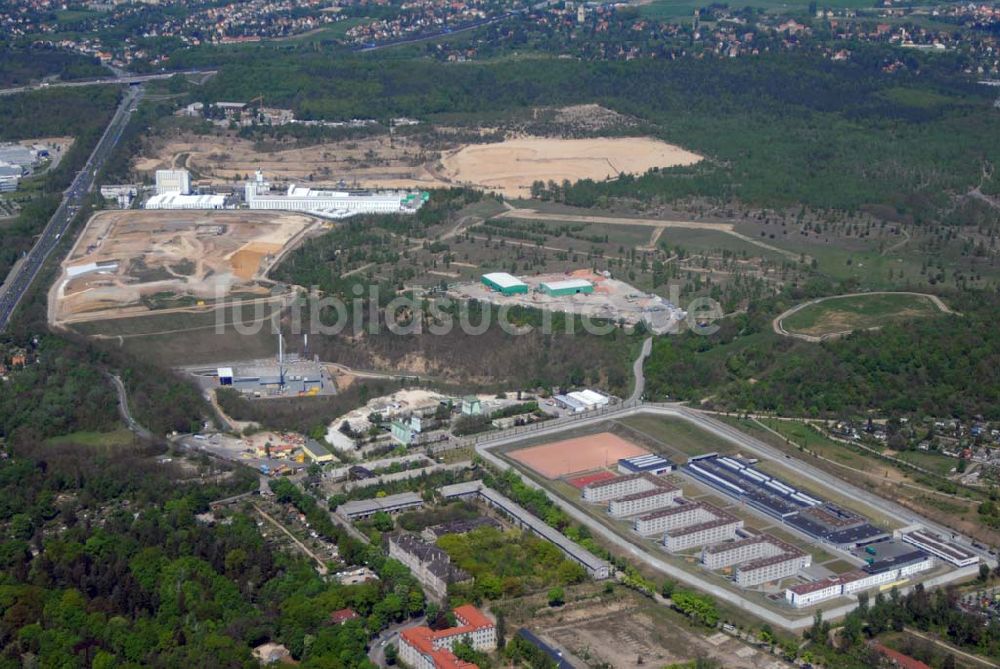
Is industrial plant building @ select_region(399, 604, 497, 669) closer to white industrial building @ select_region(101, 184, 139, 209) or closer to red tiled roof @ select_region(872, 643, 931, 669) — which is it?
red tiled roof @ select_region(872, 643, 931, 669)

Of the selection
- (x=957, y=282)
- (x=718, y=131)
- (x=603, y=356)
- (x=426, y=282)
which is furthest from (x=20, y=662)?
(x=718, y=131)

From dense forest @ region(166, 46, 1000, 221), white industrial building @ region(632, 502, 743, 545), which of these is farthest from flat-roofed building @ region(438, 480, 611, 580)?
dense forest @ region(166, 46, 1000, 221)

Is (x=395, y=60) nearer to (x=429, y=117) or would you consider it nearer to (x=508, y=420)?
(x=429, y=117)

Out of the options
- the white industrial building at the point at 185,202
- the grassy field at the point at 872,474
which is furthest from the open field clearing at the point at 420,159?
the grassy field at the point at 872,474

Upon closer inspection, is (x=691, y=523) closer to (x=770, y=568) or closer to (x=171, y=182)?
(x=770, y=568)

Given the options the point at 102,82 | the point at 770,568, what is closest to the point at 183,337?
the point at 770,568
